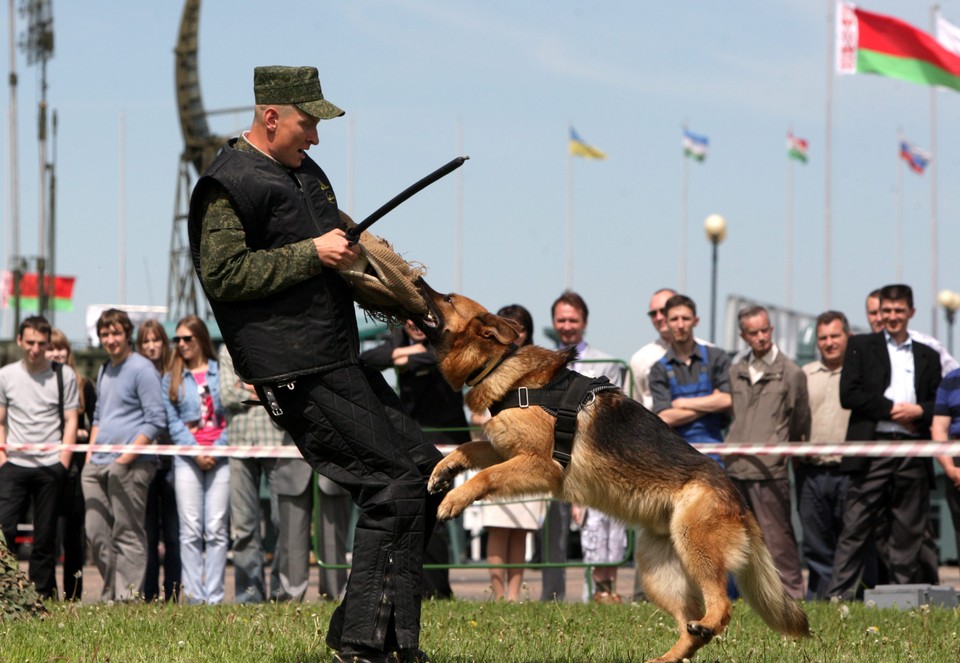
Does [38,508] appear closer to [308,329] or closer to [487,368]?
[487,368]

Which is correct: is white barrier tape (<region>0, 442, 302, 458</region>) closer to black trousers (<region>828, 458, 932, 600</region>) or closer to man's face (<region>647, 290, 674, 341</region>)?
man's face (<region>647, 290, 674, 341</region>)

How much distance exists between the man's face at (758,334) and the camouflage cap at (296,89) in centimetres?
544

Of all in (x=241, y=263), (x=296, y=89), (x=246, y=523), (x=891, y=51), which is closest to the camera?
(x=241, y=263)

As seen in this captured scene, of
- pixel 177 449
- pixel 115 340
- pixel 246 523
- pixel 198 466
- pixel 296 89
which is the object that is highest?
pixel 296 89

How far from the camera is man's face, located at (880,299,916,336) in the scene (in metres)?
9.31

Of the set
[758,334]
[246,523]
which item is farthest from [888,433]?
[246,523]

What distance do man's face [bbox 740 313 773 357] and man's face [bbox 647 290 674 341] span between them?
2.00 ft

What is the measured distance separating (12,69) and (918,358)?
34342mm

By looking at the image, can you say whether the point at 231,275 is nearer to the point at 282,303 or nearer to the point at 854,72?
the point at 282,303

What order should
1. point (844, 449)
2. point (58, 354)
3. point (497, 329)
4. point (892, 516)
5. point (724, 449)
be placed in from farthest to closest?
point (58, 354)
point (892, 516)
point (724, 449)
point (844, 449)
point (497, 329)

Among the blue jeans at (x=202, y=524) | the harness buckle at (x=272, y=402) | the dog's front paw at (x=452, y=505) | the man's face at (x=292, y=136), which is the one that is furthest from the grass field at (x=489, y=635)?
the man's face at (x=292, y=136)

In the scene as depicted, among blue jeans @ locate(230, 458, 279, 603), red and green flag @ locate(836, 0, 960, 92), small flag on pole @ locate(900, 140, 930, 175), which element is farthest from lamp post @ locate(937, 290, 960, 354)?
blue jeans @ locate(230, 458, 279, 603)

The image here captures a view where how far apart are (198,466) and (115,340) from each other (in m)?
1.16

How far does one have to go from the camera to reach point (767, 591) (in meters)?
5.60
